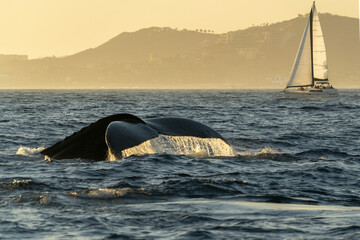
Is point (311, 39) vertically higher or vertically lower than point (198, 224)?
higher

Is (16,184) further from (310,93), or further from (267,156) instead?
(310,93)

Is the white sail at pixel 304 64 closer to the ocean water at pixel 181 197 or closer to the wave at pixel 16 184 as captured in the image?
the ocean water at pixel 181 197

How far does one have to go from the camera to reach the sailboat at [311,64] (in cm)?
8969

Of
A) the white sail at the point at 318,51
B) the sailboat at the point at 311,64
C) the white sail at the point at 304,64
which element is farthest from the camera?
the white sail at the point at 304,64

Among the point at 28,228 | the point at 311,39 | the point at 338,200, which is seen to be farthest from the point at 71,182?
the point at 311,39

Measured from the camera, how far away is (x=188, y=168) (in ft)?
44.1

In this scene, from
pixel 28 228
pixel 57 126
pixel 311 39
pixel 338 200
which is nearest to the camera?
pixel 28 228

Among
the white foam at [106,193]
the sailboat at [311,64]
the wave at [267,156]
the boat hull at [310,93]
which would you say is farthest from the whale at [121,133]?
the sailboat at [311,64]

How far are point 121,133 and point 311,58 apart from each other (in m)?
82.5

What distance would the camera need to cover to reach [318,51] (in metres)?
90.1

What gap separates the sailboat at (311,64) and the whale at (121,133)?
79462mm

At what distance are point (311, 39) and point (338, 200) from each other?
81848 millimetres

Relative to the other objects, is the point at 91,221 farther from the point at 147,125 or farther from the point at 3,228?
the point at 147,125

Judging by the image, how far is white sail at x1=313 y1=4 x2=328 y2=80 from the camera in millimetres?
89500
